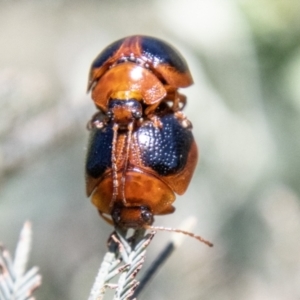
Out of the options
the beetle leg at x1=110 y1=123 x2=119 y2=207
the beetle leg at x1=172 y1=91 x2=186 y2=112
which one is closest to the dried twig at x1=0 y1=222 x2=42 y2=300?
the beetle leg at x1=110 y1=123 x2=119 y2=207

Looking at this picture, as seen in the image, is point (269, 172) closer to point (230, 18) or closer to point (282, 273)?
point (282, 273)

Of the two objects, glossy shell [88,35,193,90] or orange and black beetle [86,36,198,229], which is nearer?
orange and black beetle [86,36,198,229]

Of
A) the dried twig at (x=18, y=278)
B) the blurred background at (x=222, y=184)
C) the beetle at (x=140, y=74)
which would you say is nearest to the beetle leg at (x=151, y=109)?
the beetle at (x=140, y=74)

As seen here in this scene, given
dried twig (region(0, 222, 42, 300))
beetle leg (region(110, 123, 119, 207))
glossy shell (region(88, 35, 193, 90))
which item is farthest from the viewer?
glossy shell (region(88, 35, 193, 90))

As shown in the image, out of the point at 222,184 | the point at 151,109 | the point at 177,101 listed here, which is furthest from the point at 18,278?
the point at 222,184

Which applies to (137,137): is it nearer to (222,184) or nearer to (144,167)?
(144,167)

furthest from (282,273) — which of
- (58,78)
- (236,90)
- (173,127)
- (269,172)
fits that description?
(58,78)

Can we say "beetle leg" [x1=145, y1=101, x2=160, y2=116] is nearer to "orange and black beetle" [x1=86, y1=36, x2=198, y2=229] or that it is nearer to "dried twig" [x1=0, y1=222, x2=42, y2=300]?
"orange and black beetle" [x1=86, y1=36, x2=198, y2=229]

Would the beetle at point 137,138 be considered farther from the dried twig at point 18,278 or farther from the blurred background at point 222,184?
the blurred background at point 222,184
